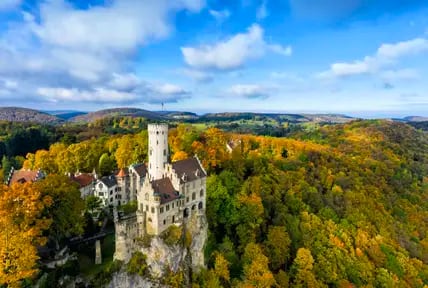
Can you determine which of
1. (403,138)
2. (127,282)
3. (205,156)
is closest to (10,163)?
(205,156)

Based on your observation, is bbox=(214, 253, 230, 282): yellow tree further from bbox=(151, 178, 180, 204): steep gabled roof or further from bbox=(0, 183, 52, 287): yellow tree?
bbox=(0, 183, 52, 287): yellow tree

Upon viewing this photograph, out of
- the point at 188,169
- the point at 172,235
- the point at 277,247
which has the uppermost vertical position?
the point at 188,169

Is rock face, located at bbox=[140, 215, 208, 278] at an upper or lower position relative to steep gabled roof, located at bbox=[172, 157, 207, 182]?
lower

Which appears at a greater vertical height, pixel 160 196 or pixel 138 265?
pixel 160 196

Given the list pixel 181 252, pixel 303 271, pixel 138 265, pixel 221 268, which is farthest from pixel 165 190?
pixel 303 271

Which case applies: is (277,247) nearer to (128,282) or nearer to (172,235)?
(172,235)

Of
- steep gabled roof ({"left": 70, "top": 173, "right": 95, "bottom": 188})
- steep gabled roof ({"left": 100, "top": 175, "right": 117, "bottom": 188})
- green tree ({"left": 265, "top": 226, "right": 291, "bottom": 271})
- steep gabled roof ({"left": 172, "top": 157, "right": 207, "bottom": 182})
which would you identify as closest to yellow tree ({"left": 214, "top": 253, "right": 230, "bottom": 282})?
steep gabled roof ({"left": 172, "top": 157, "right": 207, "bottom": 182})

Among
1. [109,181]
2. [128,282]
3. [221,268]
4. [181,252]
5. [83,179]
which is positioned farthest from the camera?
[83,179]

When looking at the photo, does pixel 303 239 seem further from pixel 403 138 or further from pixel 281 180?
pixel 403 138
